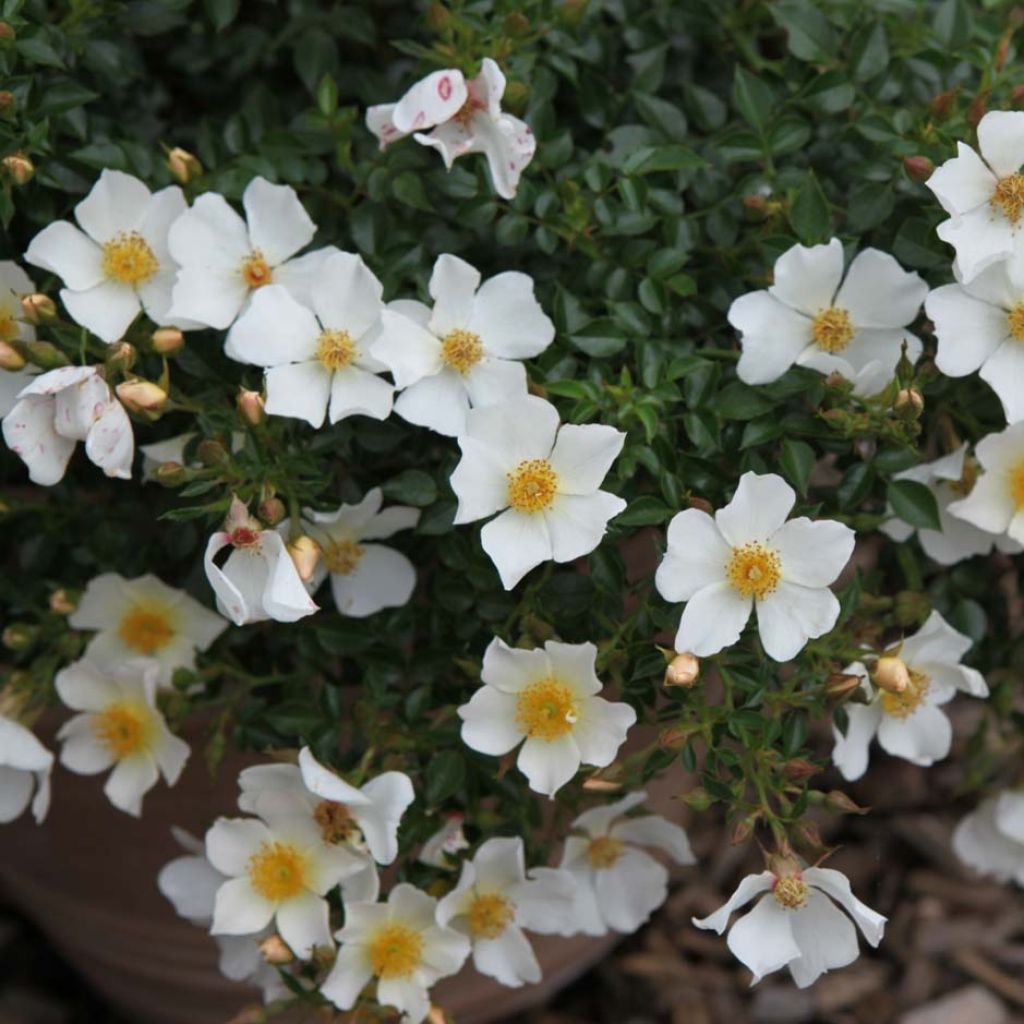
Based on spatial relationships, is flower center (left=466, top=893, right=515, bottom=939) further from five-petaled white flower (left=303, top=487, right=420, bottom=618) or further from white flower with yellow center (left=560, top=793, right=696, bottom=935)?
five-petaled white flower (left=303, top=487, right=420, bottom=618)

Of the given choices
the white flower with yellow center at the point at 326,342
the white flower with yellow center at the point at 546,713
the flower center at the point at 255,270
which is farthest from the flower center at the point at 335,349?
the white flower with yellow center at the point at 546,713

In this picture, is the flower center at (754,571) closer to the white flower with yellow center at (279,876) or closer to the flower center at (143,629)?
the white flower with yellow center at (279,876)

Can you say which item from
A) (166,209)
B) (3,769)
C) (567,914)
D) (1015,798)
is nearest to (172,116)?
(166,209)

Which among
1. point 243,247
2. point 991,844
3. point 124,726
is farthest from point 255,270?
point 991,844

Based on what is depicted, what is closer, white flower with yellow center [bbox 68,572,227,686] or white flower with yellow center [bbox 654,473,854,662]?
white flower with yellow center [bbox 654,473,854,662]

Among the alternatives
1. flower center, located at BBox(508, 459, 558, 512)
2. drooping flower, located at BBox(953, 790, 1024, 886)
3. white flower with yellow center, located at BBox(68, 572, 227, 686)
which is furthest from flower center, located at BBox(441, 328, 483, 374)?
drooping flower, located at BBox(953, 790, 1024, 886)

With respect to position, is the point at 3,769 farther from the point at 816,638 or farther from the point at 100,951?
the point at 816,638
